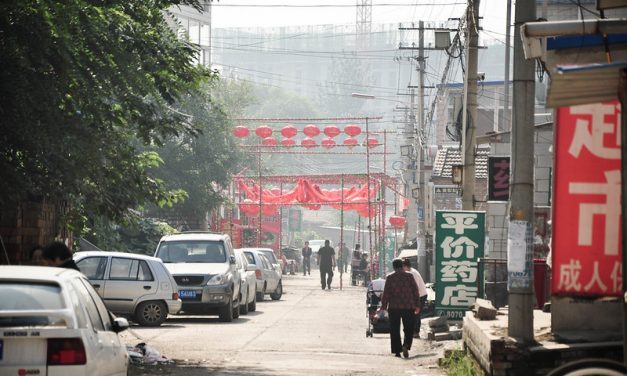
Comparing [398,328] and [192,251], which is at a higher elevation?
[192,251]

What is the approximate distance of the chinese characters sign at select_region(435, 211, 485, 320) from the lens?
2378 cm

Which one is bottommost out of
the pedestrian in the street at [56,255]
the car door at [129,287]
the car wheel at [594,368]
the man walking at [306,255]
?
the man walking at [306,255]

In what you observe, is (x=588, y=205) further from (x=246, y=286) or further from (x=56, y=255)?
(x=246, y=286)

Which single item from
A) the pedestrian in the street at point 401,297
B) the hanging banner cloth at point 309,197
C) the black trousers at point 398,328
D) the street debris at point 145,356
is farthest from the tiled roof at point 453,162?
the street debris at point 145,356

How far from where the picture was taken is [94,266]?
26.1 metres

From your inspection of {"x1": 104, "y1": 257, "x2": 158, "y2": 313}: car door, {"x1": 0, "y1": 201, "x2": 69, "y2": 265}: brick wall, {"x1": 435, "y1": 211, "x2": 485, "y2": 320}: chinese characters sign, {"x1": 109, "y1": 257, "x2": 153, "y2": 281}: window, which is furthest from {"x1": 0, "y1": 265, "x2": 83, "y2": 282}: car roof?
{"x1": 109, "y1": 257, "x2": 153, "y2": 281}: window

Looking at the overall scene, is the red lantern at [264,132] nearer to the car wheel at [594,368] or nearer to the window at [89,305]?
the window at [89,305]

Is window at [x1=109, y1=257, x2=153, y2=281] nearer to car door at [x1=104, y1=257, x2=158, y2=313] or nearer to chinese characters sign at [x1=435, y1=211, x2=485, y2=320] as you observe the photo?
car door at [x1=104, y1=257, x2=158, y2=313]

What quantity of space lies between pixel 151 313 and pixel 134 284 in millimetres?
792

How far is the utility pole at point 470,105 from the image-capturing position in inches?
990

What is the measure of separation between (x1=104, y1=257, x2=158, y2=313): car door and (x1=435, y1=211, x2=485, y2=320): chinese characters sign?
19.4 ft

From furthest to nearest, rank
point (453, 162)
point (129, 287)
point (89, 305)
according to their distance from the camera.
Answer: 1. point (453, 162)
2. point (129, 287)
3. point (89, 305)

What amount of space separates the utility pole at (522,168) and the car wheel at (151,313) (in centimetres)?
1311

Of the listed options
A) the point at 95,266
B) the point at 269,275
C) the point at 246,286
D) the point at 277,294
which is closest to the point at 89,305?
the point at 95,266
